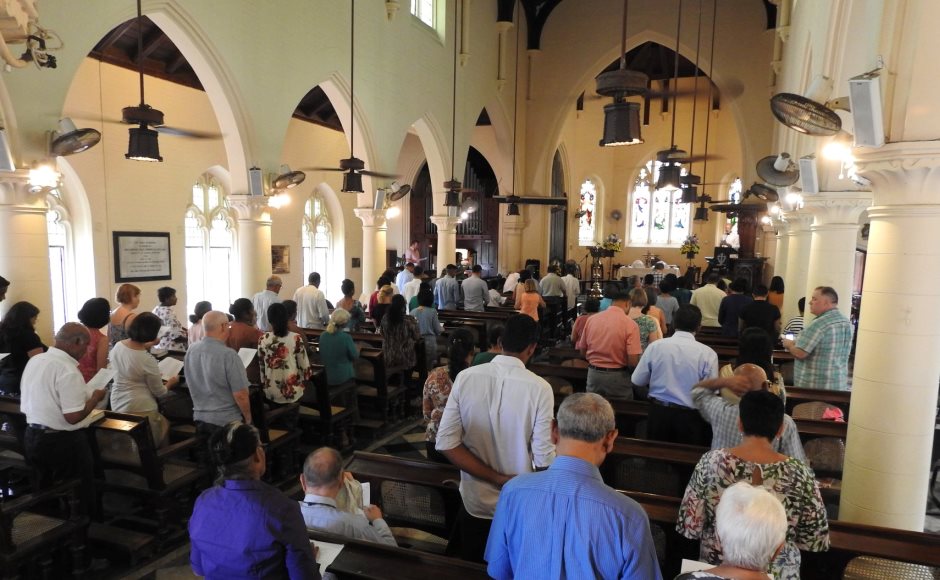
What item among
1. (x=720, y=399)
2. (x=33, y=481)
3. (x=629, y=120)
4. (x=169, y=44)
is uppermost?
(x=169, y=44)

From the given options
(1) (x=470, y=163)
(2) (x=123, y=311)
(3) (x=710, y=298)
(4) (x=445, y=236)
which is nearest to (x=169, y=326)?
(2) (x=123, y=311)

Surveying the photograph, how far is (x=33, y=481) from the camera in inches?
158

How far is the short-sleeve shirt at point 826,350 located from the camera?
5098 mm

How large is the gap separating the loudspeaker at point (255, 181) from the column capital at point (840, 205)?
24.0 ft

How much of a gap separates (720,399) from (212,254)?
12.2 metres

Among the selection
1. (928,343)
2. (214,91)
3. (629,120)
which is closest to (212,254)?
(214,91)

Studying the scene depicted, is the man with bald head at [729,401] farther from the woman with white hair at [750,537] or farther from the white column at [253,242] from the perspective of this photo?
the white column at [253,242]

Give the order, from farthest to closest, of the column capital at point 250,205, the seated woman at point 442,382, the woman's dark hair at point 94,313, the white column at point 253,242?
the white column at point 253,242 < the column capital at point 250,205 < the woman's dark hair at point 94,313 < the seated woman at point 442,382

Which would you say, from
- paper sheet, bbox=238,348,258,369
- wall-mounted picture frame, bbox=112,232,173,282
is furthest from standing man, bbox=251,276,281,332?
wall-mounted picture frame, bbox=112,232,173,282

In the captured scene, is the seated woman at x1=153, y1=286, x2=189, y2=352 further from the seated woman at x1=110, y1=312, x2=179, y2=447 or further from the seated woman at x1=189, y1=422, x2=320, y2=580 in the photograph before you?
the seated woman at x1=189, y1=422, x2=320, y2=580

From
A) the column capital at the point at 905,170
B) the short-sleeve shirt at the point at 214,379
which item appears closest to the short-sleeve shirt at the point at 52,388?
the short-sleeve shirt at the point at 214,379

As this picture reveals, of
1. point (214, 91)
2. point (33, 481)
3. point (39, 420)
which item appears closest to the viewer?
point (39, 420)

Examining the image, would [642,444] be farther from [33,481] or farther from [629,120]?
[33,481]

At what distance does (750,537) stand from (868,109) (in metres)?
2.74
